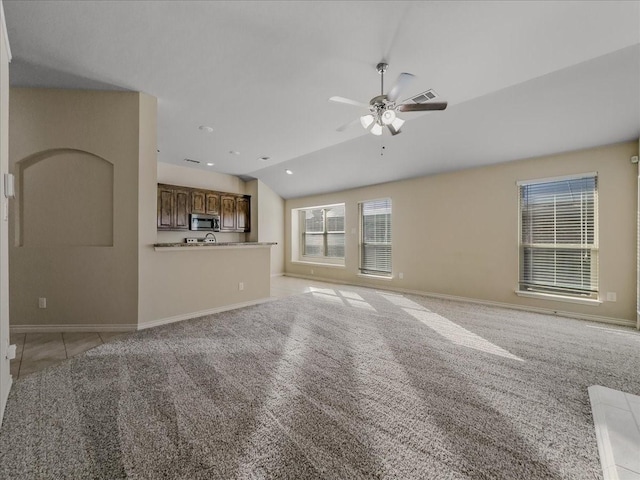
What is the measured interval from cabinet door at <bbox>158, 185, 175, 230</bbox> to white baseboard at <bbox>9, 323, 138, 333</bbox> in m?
3.00

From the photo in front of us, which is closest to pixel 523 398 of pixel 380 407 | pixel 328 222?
pixel 380 407

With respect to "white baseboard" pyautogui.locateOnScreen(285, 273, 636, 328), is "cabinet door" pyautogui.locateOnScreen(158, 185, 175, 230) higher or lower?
higher

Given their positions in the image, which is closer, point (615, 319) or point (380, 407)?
point (380, 407)

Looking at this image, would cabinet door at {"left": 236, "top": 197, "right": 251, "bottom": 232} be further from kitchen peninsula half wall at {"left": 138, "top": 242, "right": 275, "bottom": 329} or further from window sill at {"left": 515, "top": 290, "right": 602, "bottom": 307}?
window sill at {"left": 515, "top": 290, "right": 602, "bottom": 307}

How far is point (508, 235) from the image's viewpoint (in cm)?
473

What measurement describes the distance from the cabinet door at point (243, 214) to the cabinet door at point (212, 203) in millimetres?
617

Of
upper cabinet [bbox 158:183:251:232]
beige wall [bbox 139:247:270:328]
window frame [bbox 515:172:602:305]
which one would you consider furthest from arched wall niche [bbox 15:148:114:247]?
window frame [bbox 515:172:602:305]

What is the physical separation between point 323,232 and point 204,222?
127 inches

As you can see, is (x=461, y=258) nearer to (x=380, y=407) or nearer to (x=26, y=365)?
(x=380, y=407)

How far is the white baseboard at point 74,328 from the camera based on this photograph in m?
3.38

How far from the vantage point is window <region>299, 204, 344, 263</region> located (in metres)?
7.89

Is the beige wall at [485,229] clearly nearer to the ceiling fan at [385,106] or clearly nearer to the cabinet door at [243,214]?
the cabinet door at [243,214]

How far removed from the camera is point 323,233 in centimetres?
823

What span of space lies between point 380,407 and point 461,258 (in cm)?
411
